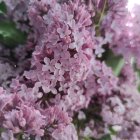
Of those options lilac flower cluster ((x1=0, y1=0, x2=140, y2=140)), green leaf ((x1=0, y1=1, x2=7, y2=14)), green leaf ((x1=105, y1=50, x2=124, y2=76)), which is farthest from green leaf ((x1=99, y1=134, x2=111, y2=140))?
green leaf ((x1=0, y1=1, x2=7, y2=14))

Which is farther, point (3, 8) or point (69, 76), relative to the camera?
point (3, 8)

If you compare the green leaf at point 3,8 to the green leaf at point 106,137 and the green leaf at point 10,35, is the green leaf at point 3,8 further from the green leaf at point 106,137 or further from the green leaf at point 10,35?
the green leaf at point 106,137

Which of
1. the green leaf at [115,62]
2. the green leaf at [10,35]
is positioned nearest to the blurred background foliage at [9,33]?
the green leaf at [10,35]

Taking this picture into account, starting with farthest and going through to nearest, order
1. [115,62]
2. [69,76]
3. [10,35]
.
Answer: [115,62]
[10,35]
[69,76]

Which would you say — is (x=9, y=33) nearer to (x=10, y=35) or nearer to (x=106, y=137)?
(x=10, y=35)

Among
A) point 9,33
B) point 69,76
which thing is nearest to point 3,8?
point 9,33

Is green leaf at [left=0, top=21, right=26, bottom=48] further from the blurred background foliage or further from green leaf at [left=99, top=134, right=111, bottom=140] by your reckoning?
green leaf at [left=99, top=134, right=111, bottom=140]
